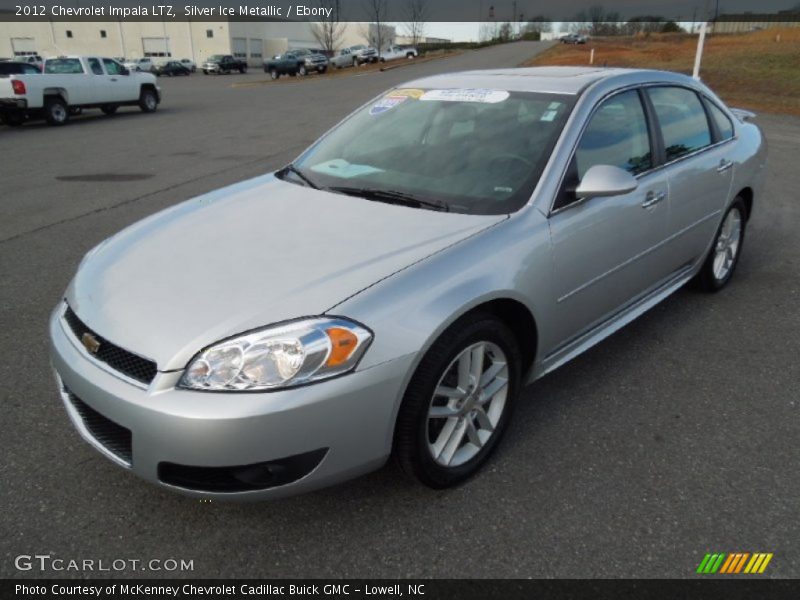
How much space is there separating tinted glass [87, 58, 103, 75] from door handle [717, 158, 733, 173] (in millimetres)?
17929

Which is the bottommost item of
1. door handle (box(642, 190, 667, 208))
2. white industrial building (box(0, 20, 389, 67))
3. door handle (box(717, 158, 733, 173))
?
door handle (box(642, 190, 667, 208))

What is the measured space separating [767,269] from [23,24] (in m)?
85.9

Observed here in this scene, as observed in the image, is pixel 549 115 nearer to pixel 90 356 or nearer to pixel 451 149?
pixel 451 149

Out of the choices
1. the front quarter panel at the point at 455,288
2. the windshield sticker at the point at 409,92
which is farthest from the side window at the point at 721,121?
the front quarter panel at the point at 455,288

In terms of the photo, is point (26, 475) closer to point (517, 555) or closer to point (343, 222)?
point (343, 222)

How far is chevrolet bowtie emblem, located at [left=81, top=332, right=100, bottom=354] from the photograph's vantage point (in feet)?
7.54

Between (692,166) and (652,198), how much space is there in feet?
2.15

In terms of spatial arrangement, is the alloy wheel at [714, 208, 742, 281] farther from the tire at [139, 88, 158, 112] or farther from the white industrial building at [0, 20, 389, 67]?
the white industrial building at [0, 20, 389, 67]

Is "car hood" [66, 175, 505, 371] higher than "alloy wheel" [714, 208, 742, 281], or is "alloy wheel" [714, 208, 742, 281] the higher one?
"car hood" [66, 175, 505, 371]

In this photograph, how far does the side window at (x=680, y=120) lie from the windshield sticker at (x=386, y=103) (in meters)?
1.48

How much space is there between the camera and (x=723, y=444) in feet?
9.52

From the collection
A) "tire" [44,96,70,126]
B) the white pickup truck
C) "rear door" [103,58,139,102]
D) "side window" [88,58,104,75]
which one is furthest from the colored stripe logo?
"rear door" [103,58,139,102]

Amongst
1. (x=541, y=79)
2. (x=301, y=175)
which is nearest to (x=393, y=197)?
(x=301, y=175)

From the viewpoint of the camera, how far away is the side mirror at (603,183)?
2832 mm
